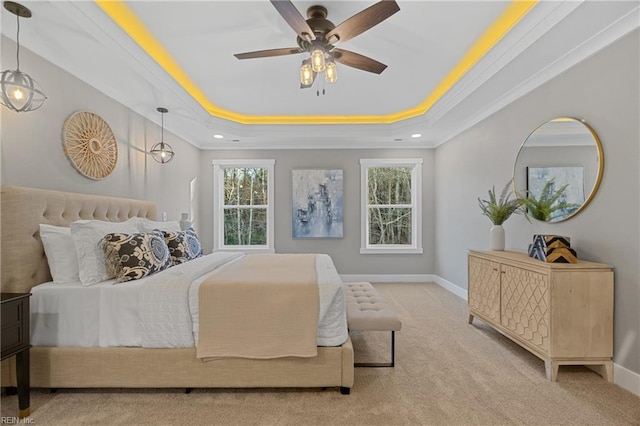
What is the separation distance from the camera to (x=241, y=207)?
5961 millimetres

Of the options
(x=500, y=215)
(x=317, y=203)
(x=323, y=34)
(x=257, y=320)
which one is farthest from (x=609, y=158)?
(x=317, y=203)

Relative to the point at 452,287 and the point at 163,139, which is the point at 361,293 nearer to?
the point at 452,287

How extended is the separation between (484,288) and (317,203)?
315 cm

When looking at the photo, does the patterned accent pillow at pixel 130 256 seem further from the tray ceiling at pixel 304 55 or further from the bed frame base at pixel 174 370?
the tray ceiling at pixel 304 55

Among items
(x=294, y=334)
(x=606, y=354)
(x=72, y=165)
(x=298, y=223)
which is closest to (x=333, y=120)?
(x=298, y=223)

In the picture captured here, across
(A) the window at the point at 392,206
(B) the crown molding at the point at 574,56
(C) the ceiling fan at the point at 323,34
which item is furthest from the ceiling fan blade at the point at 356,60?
(A) the window at the point at 392,206

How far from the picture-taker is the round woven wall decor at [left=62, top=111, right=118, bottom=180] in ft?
9.09

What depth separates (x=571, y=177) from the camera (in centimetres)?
267

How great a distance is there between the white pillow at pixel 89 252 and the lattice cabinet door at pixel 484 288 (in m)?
3.21

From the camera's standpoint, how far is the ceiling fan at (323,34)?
6.48 feet

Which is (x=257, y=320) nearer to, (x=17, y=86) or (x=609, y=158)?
(x=17, y=86)

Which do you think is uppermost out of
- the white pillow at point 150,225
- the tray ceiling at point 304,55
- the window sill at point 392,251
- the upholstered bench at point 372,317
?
the tray ceiling at point 304,55

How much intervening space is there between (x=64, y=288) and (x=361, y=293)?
7.50ft

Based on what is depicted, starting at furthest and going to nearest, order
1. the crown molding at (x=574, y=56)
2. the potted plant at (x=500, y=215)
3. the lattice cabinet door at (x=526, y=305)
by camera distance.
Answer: the potted plant at (x=500, y=215)
the lattice cabinet door at (x=526, y=305)
the crown molding at (x=574, y=56)
